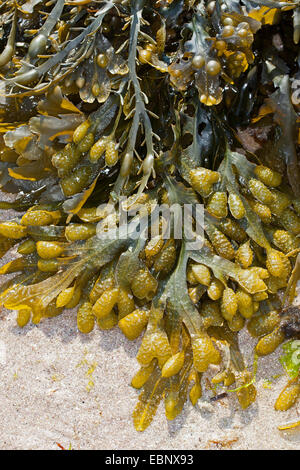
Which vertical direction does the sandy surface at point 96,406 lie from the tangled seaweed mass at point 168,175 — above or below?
below

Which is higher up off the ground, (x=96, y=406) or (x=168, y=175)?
(x=168, y=175)

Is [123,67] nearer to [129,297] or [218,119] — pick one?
[218,119]

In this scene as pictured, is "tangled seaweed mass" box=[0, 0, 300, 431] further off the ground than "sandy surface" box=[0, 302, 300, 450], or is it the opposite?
"tangled seaweed mass" box=[0, 0, 300, 431]
